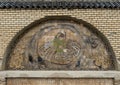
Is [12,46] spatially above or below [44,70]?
above

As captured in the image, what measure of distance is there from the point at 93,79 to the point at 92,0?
231 cm

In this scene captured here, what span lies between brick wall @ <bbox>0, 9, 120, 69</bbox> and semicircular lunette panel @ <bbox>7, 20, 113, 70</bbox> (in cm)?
35

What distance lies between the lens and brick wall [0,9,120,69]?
899 centimetres

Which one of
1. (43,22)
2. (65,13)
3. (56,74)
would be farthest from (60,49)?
(65,13)

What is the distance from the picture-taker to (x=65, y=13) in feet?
29.5

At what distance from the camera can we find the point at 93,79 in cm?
917

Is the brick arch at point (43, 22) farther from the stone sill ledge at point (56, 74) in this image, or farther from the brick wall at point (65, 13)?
the stone sill ledge at point (56, 74)

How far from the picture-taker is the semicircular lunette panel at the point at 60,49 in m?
9.23

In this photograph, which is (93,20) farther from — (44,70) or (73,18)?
(44,70)

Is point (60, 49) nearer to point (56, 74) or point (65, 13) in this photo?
point (56, 74)

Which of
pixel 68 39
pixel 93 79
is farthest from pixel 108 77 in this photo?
pixel 68 39

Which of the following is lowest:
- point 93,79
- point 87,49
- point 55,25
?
point 93,79

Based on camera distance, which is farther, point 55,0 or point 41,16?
point 55,0

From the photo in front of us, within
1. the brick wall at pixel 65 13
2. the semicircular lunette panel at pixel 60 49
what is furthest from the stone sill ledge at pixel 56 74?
the brick wall at pixel 65 13
